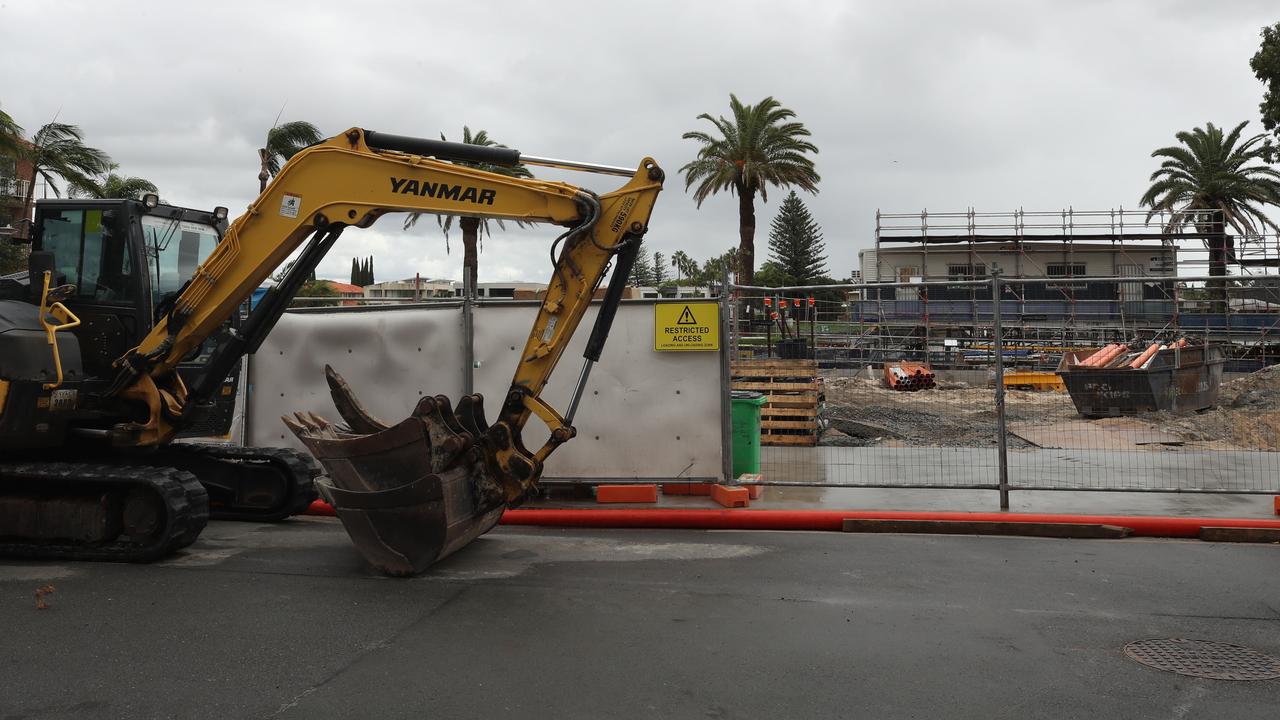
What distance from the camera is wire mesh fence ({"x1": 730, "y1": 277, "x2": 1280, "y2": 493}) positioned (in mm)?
10531

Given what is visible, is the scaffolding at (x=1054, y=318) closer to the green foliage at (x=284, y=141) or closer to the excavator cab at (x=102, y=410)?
the excavator cab at (x=102, y=410)

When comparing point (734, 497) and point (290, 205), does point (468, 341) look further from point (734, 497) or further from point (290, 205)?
point (734, 497)

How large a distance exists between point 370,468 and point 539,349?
1698 millimetres

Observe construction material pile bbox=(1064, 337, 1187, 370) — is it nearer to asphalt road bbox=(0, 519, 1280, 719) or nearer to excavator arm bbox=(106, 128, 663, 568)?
asphalt road bbox=(0, 519, 1280, 719)

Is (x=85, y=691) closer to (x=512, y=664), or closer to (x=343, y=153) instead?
(x=512, y=664)

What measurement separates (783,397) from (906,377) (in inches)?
89.4

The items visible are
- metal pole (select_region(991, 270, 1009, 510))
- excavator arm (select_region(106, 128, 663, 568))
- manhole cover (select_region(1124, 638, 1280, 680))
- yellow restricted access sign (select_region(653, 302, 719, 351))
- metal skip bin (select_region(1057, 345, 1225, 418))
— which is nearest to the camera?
manhole cover (select_region(1124, 638, 1280, 680))

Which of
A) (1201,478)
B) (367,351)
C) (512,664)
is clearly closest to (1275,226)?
(1201,478)

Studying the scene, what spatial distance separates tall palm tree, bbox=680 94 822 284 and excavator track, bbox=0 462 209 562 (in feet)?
100

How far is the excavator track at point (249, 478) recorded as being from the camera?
31.1 ft

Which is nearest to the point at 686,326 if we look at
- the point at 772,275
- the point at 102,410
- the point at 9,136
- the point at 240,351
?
the point at 240,351

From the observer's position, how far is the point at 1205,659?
17.1 feet

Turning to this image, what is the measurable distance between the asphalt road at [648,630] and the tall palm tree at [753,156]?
30.0 meters

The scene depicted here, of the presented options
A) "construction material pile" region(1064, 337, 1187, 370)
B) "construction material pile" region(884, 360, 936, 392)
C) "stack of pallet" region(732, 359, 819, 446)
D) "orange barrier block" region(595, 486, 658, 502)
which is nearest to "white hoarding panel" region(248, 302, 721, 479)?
"orange barrier block" region(595, 486, 658, 502)
